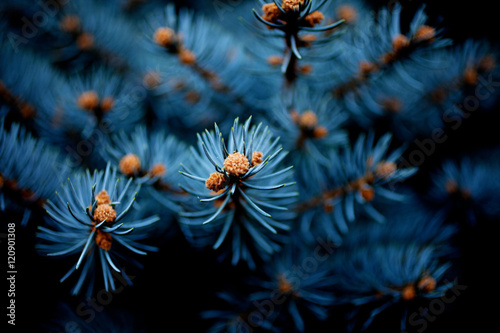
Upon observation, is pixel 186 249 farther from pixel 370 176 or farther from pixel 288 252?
pixel 370 176

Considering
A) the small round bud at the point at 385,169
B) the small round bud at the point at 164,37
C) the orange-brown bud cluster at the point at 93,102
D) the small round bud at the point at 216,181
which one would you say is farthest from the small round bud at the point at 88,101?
the small round bud at the point at 385,169

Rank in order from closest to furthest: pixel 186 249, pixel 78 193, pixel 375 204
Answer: pixel 78 193 < pixel 186 249 < pixel 375 204

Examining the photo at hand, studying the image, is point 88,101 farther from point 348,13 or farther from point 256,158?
point 348,13

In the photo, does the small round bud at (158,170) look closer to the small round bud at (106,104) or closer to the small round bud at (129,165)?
the small round bud at (129,165)

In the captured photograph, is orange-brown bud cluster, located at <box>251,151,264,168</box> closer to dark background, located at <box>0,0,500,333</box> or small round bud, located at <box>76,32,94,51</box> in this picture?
dark background, located at <box>0,0,500,333</box>

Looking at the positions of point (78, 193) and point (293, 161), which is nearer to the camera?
point (78, 193)

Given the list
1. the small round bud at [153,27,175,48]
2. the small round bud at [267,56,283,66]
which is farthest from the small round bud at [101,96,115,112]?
the small round bud at [267,56,283,66]

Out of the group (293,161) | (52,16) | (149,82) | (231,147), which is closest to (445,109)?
(293,161)
